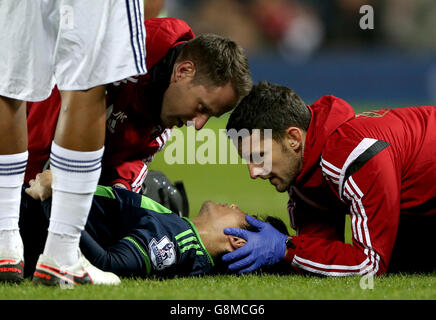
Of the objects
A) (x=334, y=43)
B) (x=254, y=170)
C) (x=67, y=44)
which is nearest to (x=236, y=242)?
(x=254, y=170)

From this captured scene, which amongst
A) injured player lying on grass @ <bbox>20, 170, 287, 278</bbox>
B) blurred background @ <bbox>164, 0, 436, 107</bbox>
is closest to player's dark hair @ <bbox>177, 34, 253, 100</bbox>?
injured player lying on grass @ <bbox>20, 170, 287, 278</bbox>

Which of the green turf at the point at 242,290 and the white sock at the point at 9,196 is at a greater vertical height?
the white sock at the point at 9,196

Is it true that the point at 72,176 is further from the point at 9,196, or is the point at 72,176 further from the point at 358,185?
the point at 358,185

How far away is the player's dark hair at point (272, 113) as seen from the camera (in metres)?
Result: 3.46

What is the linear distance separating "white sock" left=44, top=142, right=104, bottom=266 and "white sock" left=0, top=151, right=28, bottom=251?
230 millimetres

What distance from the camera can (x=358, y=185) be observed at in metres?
3.16

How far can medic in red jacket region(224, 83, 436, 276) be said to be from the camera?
3.17 metres

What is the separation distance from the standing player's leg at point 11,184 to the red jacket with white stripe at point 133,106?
1.00 metres

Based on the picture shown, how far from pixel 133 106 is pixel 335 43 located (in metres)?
9.96

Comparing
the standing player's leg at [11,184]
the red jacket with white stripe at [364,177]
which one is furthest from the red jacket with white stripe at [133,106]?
the standing player's leg at [11,184]

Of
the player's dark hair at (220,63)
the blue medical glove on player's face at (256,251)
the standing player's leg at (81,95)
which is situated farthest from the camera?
the player's dark hair at (220,63)

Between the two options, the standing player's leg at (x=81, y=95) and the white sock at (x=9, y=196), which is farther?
the white sock at (x=9, y=196)

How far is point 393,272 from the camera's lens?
135 inches

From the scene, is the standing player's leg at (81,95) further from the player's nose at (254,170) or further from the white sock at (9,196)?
the player's nose at (254,170)
